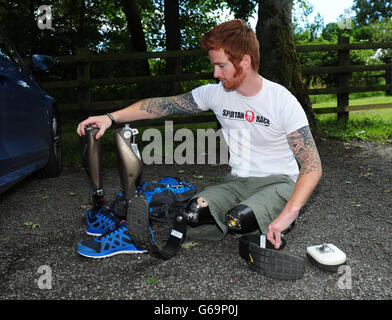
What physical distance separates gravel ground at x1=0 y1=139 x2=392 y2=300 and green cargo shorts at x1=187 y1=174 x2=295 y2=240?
4.3 inches

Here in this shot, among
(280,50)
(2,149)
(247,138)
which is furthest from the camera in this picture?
(280,50)

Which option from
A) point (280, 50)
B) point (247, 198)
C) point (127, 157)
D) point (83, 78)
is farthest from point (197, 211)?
point (83, 78)

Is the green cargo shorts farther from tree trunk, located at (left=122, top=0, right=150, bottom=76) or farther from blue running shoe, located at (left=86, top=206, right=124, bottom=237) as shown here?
tree trunk, located at (left=122, top=0, right=150, bottom=76)

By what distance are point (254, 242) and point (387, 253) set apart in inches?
33.5

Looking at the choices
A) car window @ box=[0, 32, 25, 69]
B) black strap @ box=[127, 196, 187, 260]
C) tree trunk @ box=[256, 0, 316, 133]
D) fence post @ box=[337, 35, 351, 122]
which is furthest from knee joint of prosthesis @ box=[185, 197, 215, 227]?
fence post @ box=[337, 35, 351, 122]

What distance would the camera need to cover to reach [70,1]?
13.1 m

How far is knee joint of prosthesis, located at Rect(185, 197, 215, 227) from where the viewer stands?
256 cm

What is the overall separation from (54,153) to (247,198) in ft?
9.14

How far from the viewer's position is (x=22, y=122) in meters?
3.54

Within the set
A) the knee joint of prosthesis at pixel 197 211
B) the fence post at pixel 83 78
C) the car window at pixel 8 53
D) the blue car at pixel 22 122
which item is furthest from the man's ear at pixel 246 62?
the fence post at pixel 83 78

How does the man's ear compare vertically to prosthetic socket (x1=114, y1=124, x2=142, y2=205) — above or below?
above

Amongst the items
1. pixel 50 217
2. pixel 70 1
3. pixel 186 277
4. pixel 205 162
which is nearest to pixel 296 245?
pixel 186 277

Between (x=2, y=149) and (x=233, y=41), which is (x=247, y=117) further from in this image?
(x=2, y=149)

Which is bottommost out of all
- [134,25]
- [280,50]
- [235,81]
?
[235,81]
